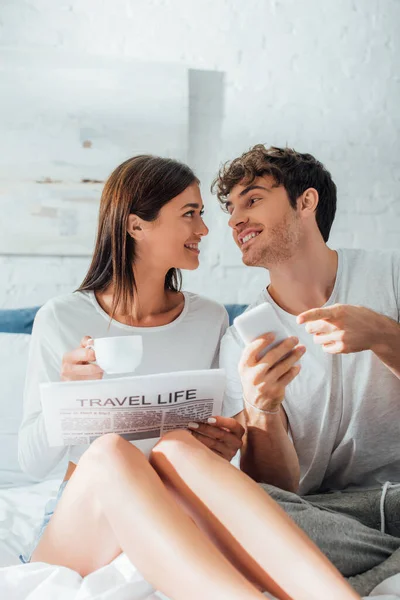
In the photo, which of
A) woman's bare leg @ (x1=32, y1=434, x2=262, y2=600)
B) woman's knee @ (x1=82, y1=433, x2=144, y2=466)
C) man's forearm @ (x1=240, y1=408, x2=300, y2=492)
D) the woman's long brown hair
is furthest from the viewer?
the woman's long brown hair

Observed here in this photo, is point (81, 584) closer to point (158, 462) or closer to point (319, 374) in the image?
point (158, 462)

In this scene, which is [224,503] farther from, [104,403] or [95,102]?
[95,102]

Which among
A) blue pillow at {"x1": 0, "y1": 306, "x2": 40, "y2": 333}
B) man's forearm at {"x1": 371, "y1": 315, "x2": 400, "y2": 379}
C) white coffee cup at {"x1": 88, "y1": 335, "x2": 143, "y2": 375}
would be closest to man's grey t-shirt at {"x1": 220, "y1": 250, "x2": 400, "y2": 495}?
man's forearm at {"x1": 371, "y1": 315, "x2": 400, "y2": 379}

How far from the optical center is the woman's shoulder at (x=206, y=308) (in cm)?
169

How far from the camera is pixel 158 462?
1108mm

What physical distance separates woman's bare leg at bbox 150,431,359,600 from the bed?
138mm

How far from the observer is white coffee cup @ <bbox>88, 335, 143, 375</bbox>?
1.18 m

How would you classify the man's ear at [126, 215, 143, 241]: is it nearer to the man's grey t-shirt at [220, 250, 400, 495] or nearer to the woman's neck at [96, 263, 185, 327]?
the woman's neck at [96, 263, 185, 327]

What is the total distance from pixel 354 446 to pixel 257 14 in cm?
166

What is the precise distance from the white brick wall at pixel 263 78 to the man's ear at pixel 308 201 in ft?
2.08

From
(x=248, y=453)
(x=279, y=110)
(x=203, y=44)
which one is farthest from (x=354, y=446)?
(x=203, y=44)

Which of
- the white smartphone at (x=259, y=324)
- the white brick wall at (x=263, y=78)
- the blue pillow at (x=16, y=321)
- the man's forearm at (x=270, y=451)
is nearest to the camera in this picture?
the white smartphone at (x=259, y=324)

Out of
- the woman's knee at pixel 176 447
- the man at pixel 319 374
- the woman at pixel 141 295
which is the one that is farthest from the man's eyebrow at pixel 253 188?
the woman's knee at pixel 176 447

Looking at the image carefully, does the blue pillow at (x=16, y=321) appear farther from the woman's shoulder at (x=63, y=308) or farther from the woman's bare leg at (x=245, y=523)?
the woman's bare leg at (x=245, y=523)
